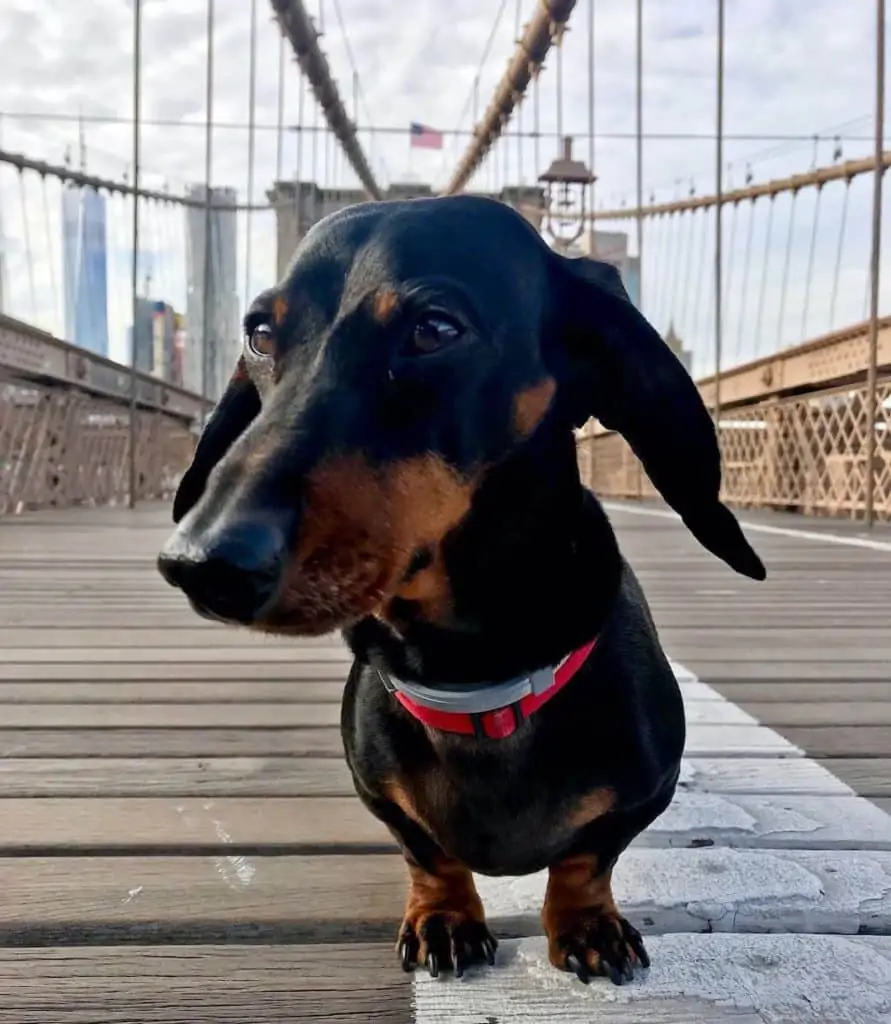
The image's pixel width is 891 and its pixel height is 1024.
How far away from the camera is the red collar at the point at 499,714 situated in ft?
2.45

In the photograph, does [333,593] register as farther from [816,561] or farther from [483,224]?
[816,561]

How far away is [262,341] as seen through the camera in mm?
737

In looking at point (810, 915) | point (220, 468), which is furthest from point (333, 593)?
point (810, 915)

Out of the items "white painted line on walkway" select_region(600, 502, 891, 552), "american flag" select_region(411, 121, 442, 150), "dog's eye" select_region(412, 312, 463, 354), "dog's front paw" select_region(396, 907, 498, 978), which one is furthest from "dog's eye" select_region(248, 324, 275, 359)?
"american flag" select_region(411, 121, 442, 150)

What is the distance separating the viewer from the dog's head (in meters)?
0.53

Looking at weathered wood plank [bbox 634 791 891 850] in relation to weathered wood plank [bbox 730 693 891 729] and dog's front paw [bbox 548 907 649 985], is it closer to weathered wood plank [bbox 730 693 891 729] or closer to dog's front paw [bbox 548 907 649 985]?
dog's front paw [bbox 548 907 649 985]

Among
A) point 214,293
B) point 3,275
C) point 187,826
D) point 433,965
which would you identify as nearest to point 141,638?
point 187,826

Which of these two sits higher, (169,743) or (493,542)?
(493,542)

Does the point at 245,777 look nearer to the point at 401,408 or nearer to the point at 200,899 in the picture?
the point at 200,899

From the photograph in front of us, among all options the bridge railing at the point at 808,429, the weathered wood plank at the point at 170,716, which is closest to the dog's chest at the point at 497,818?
the weathered wood plank at the point at 170,716

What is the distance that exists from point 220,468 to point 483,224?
1.01 ft

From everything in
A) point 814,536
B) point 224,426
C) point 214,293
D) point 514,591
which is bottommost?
point 814,536

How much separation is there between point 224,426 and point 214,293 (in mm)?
7594

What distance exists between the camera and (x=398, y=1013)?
0.69 meters
